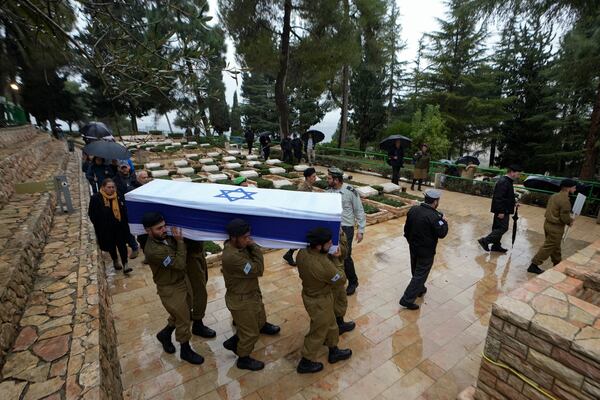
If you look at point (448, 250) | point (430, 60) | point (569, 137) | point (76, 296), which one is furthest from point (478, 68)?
point (76, 296)

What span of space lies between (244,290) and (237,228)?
648 mm

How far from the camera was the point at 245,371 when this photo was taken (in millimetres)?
2893

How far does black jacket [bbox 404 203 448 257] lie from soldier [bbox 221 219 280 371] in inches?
78.0

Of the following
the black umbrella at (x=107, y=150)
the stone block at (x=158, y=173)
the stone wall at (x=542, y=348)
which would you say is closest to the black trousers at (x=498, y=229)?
the stone wall at (x=542, y=348)

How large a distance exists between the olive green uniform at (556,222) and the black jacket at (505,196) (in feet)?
1.78

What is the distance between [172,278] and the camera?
2.83 metres

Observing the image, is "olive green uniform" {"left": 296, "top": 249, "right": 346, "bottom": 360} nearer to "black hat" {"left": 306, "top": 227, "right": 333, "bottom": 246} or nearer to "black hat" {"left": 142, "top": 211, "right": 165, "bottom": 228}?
"black hat" {"left": 306, "top": 227, "right": 333, "bottom": 246}

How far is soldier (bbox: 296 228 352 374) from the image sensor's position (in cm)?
262

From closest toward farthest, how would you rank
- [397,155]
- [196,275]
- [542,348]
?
[542,348] < [196,275] < [397,155]

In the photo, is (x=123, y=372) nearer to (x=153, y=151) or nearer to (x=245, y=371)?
(x=245, y=371)

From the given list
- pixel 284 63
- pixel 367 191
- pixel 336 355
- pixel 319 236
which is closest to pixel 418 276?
pixel 336 355

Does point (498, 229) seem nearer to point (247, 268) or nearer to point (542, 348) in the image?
point (542, 348)

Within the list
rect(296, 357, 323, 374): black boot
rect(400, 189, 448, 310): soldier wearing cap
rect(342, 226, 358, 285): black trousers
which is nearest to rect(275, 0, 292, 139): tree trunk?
rect(342, 226, 358, 285): black trousers

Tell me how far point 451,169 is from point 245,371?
403 inches
